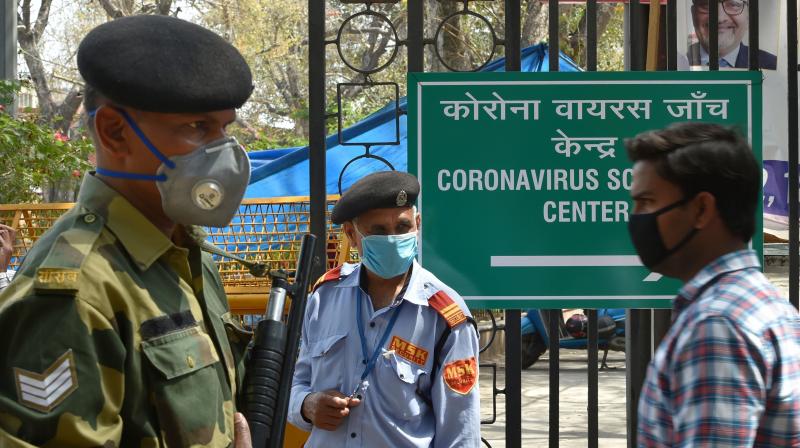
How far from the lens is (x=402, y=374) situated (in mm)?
3363

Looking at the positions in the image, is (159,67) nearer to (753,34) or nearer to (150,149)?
(150,149)

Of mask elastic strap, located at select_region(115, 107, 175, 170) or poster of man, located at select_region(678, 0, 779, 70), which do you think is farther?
→ poster of man, located at select_region(678, 0, 779, 70)

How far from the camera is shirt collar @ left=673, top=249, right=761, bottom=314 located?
6.89ft

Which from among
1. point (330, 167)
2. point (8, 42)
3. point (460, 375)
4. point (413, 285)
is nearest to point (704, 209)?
point (460, 375)

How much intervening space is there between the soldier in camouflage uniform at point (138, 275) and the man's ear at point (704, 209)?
2.84ft

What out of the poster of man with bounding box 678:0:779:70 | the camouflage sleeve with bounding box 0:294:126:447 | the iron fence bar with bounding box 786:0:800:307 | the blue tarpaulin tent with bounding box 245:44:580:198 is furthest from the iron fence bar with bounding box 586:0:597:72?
the blue tarpaulin tent with bounding box 245:44:580:198

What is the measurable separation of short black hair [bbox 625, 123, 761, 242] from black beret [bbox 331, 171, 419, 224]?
1499mm

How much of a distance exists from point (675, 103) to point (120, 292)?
9.36 ft

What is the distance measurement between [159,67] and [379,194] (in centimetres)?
172

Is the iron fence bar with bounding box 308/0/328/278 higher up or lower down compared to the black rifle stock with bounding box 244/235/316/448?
higher up

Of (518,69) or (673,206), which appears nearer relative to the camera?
(673,206)

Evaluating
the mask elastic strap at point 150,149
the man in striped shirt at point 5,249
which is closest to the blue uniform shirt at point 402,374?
the mask elastic strap at point 150,149

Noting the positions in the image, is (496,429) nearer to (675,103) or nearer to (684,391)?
(675,103)

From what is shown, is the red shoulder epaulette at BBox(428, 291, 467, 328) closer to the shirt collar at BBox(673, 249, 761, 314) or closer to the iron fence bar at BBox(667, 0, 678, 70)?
the shirt collar at BBox(673, 249, 761, 314)
